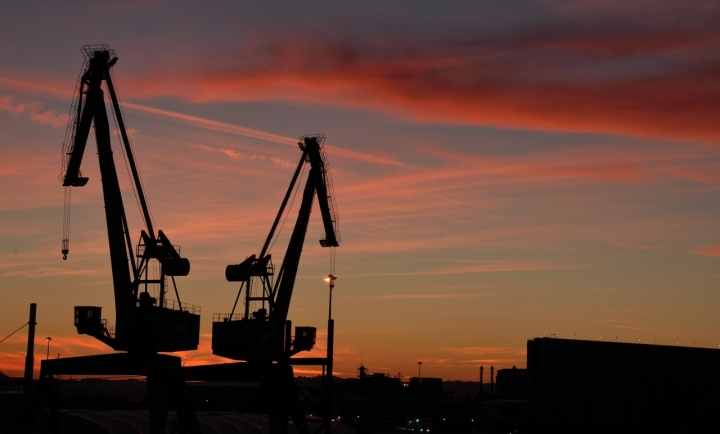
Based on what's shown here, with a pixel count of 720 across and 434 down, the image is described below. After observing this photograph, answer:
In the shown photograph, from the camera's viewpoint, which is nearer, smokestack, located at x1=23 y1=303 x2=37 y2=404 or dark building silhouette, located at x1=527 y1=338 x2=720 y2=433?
smokestack, located at x1=23 y1=303 x2=37 y2=404

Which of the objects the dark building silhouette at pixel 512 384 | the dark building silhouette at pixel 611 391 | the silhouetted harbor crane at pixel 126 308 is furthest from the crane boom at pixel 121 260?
the dark building silhouette at pixel 512 384

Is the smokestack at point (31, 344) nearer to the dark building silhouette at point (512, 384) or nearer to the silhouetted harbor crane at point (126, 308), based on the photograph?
the silhouetted harbor crane at point (126, 308)

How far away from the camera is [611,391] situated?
79.4m

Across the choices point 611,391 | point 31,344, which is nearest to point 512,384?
point 611,391

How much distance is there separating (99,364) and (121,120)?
67.5 ft

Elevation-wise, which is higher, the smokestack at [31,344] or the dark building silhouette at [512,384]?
the smokestack at [31,344]

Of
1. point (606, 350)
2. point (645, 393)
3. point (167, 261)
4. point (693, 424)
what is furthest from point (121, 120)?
point (693, 424)

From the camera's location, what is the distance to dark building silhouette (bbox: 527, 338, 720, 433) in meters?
78.1

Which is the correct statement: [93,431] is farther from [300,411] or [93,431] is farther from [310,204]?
[310,204]

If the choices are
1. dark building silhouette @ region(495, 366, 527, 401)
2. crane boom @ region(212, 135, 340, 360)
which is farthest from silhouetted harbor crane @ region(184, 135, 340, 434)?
dark building silhouette @ region(495, 366, 527, 401)

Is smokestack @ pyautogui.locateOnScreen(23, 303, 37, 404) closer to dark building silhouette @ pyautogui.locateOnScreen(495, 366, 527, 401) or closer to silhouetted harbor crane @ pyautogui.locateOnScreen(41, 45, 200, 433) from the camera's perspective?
silhouetted harbor crane @ pyautogui.locateOnScreen(41, 45, 200, 433)

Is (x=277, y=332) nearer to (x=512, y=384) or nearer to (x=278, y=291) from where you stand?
(x=278, y=291)

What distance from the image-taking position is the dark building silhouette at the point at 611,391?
78.1m

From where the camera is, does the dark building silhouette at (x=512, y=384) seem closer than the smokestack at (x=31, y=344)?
No
